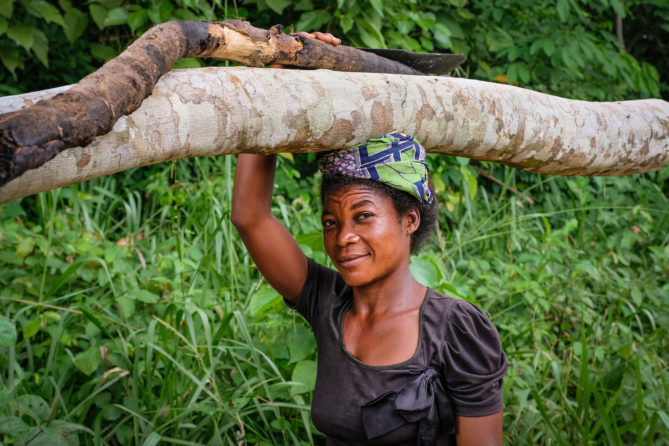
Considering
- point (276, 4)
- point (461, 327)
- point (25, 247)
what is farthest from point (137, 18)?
point (461, 327)

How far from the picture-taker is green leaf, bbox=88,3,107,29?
3.61 meters

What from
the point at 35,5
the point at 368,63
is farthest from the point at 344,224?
the point at 35,5

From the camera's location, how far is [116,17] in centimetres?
350

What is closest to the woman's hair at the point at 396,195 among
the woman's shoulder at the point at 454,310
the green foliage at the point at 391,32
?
the woman's shoulder at the point at 454,310

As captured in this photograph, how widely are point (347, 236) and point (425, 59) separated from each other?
1.86ft

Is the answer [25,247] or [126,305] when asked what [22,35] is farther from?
[126,305]

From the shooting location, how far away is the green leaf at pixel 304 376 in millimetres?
2584

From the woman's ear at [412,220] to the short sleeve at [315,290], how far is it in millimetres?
326

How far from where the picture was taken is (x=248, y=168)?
192 centimetres

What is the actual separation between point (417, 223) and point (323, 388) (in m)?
0.51

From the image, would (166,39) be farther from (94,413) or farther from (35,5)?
(35,5)

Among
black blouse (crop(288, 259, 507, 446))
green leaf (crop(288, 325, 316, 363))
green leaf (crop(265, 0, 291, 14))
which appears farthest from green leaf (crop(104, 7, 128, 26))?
black blouse (crop(288, 259, 507, 446))

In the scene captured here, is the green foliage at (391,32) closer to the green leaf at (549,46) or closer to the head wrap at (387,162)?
the green leaf at (549,46)

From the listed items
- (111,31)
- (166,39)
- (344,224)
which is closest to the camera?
(166,39)
